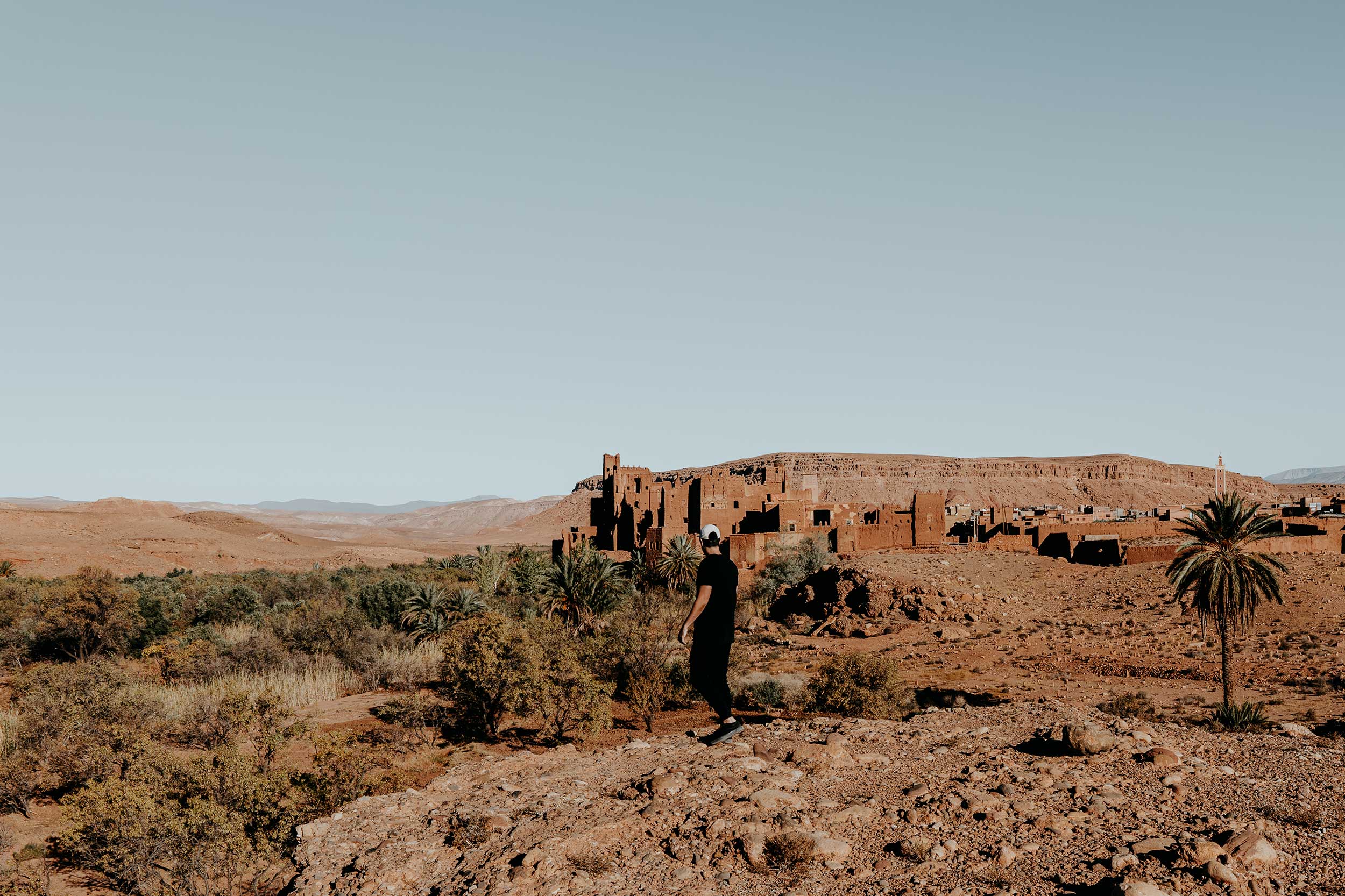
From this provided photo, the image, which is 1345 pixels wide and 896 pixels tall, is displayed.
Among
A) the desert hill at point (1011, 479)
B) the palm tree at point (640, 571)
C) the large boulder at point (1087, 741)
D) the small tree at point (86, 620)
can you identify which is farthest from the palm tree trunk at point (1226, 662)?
the desert hill at point (1011, 479)

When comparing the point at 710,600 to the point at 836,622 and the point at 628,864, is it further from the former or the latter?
the point at 836,622

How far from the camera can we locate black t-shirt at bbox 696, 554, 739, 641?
322 inches

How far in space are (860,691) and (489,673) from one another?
26.0 feet

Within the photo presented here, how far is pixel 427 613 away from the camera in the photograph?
3206 cm

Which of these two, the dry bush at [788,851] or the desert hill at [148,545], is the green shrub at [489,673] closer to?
the dry bush at [788,851]

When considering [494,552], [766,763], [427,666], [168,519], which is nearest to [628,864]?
[766,763]

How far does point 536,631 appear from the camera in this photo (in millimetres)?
20219

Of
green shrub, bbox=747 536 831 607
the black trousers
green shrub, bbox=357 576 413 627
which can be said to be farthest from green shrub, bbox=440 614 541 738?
green shrub, bbox=747 536 831 607

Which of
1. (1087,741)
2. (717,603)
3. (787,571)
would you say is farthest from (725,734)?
(787,571)

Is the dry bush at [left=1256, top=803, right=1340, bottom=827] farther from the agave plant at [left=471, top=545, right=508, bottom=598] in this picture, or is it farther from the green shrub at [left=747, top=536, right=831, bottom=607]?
the green shrub at [left=747, top=536, right=831, bottom=607]

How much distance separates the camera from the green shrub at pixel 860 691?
1808 cm

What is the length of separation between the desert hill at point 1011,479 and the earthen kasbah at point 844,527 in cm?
7486

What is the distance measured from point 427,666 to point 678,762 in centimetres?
2068

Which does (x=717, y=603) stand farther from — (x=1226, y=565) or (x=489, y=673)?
(x=1226, y=565)
